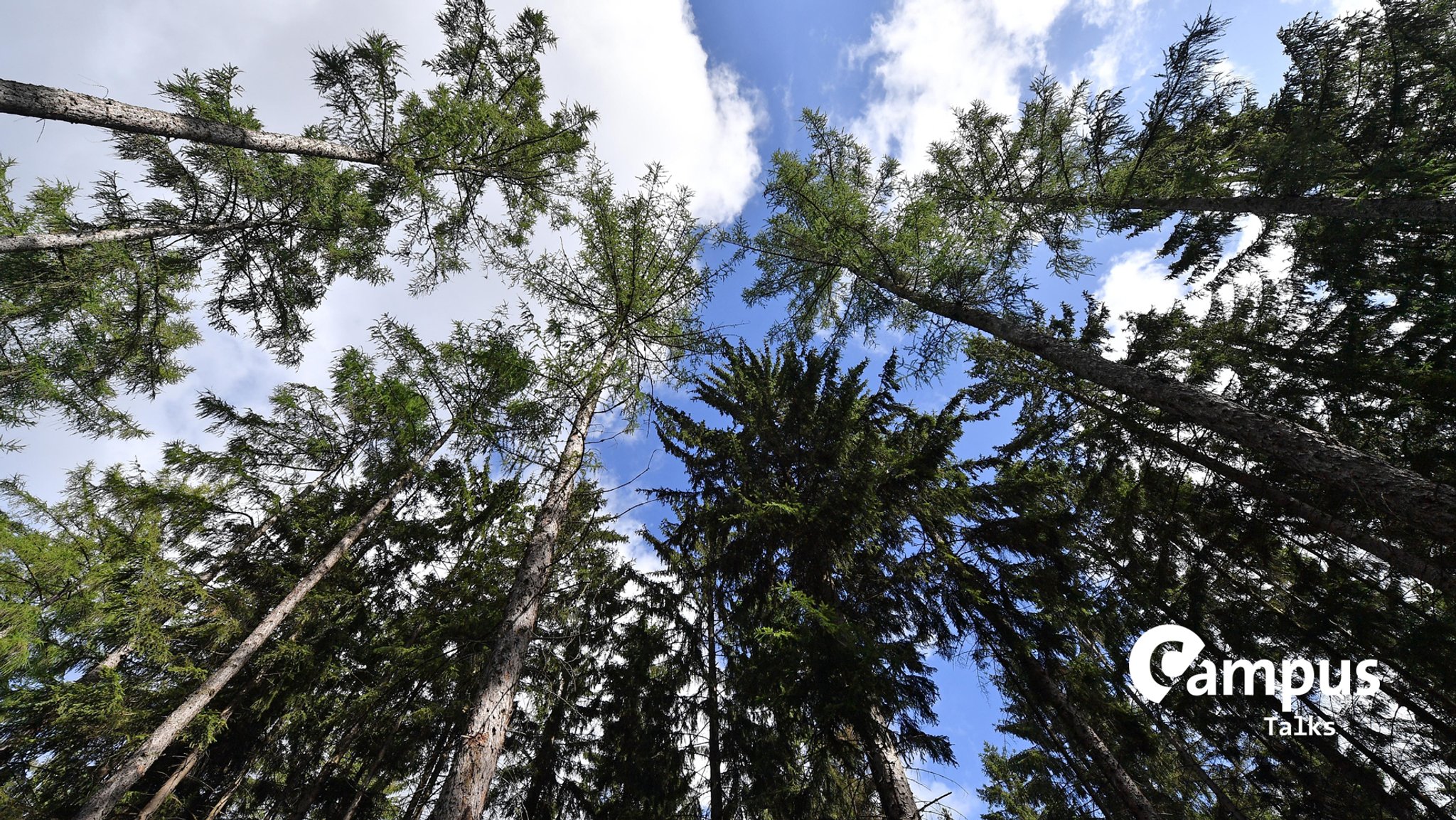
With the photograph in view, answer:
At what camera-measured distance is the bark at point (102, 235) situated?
6.16 meters

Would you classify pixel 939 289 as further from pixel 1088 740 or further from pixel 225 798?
pixel 225 798

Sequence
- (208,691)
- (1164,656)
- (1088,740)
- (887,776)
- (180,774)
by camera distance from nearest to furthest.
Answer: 1. (887,776)
2. (1088,740)
3. (208,691)
4. (180,774)
5. (1164,656)

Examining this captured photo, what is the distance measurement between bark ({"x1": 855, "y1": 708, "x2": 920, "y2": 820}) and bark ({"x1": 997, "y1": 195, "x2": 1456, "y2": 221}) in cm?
873

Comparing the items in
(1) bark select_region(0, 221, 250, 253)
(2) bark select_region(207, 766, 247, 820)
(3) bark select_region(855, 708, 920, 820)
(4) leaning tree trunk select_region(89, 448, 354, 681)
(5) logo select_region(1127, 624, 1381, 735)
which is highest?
(1) bark select_region(0, 221, 250, 253)

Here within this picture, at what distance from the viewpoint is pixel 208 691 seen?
629cm

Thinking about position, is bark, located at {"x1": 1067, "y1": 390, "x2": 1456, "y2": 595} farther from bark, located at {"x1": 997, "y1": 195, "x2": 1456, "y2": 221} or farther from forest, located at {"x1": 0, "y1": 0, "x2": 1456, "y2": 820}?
bark, located at {"x1": 997, "y1": 195, "x2": 1456, "y2": 221}

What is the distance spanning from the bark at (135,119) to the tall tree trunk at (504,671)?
536cm

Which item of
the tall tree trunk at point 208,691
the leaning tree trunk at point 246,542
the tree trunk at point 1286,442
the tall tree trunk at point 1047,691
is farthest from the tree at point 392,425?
the tree trunk at point 1286,442

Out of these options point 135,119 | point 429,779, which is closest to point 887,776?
point 429,779

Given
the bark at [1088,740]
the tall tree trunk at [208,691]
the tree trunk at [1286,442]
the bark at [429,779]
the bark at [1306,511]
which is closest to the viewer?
the tree trunk at [1286,442]

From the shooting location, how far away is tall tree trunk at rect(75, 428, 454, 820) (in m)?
5.39

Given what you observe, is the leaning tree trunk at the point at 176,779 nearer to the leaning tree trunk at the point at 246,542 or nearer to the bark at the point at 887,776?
the leaning tree trunk at the point at 246,542

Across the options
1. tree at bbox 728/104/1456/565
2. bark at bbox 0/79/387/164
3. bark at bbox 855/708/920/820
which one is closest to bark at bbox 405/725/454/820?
bark at bbox 855/708/920/820

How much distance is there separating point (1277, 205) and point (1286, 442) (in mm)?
5469
